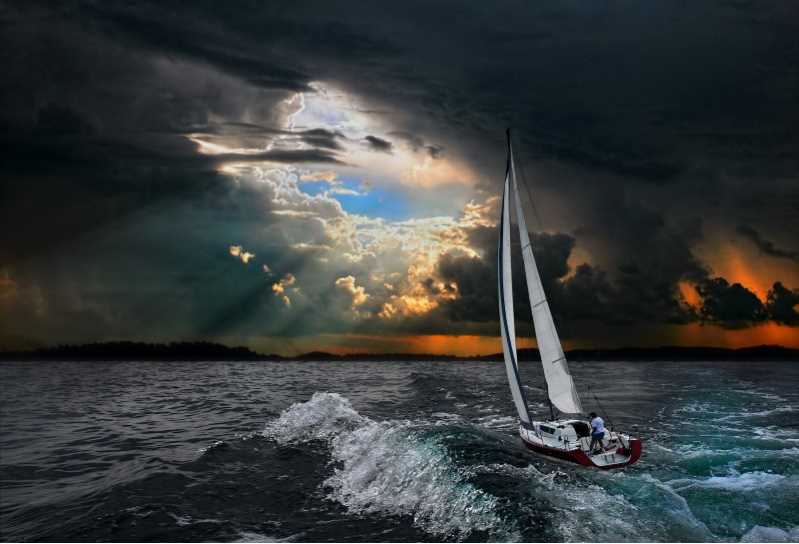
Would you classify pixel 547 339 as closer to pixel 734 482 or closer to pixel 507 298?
pixel 507 298

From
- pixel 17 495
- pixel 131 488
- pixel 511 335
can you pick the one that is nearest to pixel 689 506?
pixel 511 335

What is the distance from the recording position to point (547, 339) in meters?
25.6

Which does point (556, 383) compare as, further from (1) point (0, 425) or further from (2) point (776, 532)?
(1) point (0, 425)

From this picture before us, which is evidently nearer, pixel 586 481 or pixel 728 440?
pixel 586 481

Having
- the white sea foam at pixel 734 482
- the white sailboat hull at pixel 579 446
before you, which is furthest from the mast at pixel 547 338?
the white sea foam at pixel 734 482

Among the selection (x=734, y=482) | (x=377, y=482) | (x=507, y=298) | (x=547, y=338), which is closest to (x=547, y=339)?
(x=547, y=338)

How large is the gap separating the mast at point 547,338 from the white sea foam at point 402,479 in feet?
21.5

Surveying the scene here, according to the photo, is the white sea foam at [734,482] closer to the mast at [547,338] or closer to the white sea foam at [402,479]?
the mast at [547,338]

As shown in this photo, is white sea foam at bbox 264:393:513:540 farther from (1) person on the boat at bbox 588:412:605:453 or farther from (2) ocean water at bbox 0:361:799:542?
(1) person on the boat at bbox 588:412:605:453

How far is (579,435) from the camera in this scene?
23562 millimetres

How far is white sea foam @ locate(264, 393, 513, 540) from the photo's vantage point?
17.2 m

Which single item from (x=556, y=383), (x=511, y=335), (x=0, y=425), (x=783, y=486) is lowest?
(x=0, y=425)

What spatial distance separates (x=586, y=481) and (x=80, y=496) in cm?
2067

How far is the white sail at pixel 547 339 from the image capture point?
83.5 feet
